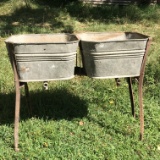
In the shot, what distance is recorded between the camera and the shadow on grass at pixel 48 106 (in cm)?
375

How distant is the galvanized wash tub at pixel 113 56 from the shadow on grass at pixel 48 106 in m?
0.90

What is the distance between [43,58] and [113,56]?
0.64 meters

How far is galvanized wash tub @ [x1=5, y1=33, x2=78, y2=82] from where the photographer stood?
9.27 ft

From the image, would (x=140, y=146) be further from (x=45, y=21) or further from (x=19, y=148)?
(x=45, y=21)

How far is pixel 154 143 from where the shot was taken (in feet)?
11.0

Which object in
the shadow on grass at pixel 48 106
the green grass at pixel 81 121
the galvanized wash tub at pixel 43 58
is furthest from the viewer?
the shadow on grass at pixel 48 106

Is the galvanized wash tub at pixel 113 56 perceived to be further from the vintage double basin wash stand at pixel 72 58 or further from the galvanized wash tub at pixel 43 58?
the galvanized wash tub at pixel 43 58

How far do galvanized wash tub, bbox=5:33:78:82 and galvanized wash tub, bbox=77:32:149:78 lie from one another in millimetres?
148

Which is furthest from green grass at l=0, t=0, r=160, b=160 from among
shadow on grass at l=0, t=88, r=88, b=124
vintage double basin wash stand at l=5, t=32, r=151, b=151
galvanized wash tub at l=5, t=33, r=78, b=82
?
galvanized wash tub at l=5, t=33, r=78, b=82

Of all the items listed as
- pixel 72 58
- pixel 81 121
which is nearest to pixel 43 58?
pixel 72 58

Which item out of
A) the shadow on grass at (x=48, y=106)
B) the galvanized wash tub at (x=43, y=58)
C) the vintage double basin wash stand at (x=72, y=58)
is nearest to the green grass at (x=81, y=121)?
the shadow on grass at (x=48, y=106)

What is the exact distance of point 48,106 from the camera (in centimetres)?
394

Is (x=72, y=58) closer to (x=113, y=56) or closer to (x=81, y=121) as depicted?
(x=113, y=56)

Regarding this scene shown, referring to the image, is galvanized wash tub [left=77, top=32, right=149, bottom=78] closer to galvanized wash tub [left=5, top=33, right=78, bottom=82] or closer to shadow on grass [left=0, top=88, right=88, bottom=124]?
galvanized wash tub [left=5, top=33, right=78, bottom=82]
